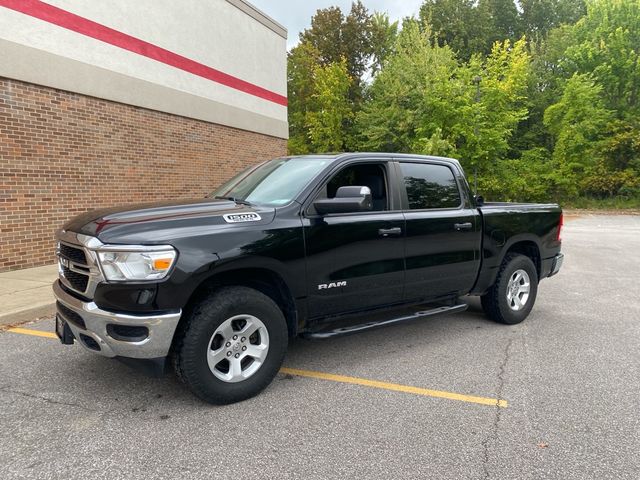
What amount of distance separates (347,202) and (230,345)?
54.5 inches

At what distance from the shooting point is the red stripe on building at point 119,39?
7930 mm

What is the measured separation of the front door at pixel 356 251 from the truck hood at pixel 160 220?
526 millimetres

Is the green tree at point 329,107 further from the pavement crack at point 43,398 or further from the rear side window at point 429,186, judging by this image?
the pavement crack at point 43,398

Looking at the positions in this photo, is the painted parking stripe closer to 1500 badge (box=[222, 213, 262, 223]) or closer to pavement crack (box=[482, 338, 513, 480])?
pavement crack (box=[482, 338, 513, 480])

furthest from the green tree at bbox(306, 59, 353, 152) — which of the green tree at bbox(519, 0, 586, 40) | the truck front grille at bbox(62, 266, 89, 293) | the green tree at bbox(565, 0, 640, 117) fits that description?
the truck front grille at bbox(62, 266, 89, 293)

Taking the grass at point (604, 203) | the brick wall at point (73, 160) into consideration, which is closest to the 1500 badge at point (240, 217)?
the brick wall at point (73, 160)

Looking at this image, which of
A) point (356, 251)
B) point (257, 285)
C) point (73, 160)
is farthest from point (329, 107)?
point (257, 285)

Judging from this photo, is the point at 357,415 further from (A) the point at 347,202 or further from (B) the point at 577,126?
(B) the point at 577,126

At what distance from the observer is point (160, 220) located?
319cm

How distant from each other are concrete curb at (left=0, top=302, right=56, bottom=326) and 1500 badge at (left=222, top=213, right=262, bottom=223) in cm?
349

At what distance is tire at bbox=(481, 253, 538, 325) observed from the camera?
17.2 ft

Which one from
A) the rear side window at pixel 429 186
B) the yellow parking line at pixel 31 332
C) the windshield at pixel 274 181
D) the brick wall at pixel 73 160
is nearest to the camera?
the windshield at pixel 274 181

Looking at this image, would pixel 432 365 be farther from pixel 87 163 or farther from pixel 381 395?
pixel 87 163

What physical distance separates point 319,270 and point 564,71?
135 ft
